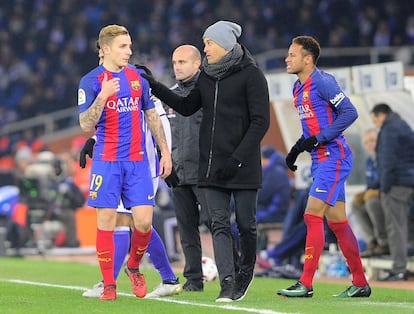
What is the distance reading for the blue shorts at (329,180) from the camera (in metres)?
9.81

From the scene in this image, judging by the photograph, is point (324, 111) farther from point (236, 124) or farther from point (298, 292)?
point (298, 292)

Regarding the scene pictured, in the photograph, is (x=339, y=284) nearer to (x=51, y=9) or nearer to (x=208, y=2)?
(x=208, y=2)

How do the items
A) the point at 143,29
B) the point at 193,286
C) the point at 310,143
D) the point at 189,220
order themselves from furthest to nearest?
1. the point at 143,29
2. the point at 189,220
3. the point at 193,286
4. the point at 310,143

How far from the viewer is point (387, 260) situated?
A: 13.9 meters

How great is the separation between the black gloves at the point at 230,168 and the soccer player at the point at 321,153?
0.85 m

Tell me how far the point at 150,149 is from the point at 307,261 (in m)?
1.52

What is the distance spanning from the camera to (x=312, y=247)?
32.1 ft

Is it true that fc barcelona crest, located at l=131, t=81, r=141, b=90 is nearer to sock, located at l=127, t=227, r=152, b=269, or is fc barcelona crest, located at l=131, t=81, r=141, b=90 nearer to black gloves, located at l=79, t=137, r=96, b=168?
black gloves, located at l=79, t=137, r=96, b=168

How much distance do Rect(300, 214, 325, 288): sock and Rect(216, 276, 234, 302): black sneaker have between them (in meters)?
0.82

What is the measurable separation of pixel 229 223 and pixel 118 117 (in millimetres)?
1146

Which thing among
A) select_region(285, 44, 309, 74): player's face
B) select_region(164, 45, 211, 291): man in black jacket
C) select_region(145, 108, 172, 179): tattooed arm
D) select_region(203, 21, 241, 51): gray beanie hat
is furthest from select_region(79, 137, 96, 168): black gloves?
select_region(285, 44, 309, 74): player's face

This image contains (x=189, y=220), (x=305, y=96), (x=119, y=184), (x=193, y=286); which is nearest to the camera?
(x=119, y=184)

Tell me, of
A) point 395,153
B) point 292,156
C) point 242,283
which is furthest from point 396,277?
point 242,283

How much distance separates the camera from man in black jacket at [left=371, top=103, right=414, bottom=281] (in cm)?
1334
